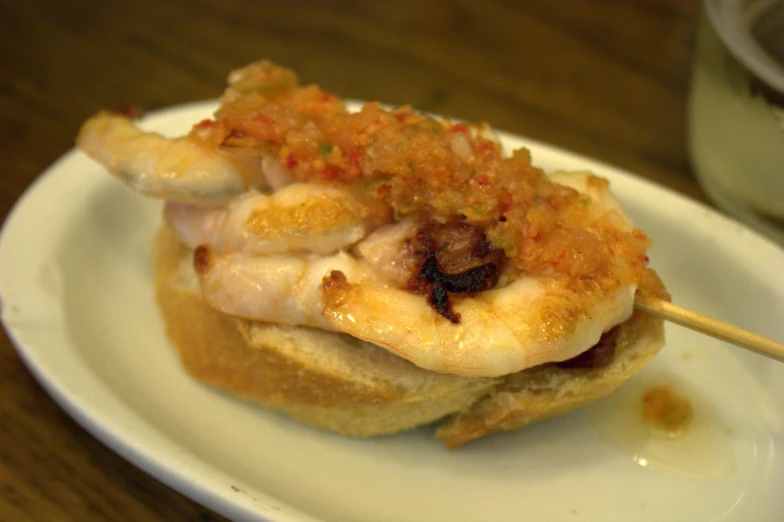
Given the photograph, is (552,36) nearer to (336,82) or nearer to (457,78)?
(457,78)

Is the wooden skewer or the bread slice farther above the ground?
the wooden skewer

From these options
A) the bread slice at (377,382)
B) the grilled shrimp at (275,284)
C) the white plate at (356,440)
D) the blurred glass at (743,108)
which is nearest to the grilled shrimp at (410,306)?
the grilled shrimp at (275,284)

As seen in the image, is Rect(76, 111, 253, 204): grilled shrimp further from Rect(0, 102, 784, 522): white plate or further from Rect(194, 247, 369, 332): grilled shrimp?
Rect(0, 102, 784, 522): white plate

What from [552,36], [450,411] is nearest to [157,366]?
[450,411]

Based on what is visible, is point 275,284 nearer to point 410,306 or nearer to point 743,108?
point 410,306

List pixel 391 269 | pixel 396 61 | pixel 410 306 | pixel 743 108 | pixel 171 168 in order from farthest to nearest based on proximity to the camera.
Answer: pixel 396 61, pixel 743 108, pixel 171 168, pixel 391 269, pixel 410 306

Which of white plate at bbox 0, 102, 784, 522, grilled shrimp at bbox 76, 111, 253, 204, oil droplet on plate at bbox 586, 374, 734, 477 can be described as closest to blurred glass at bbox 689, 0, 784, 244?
white plate at bbox 0, 102, 784, 522

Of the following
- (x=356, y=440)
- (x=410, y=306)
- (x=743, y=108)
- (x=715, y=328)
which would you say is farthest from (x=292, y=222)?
(x=743, y=108)
